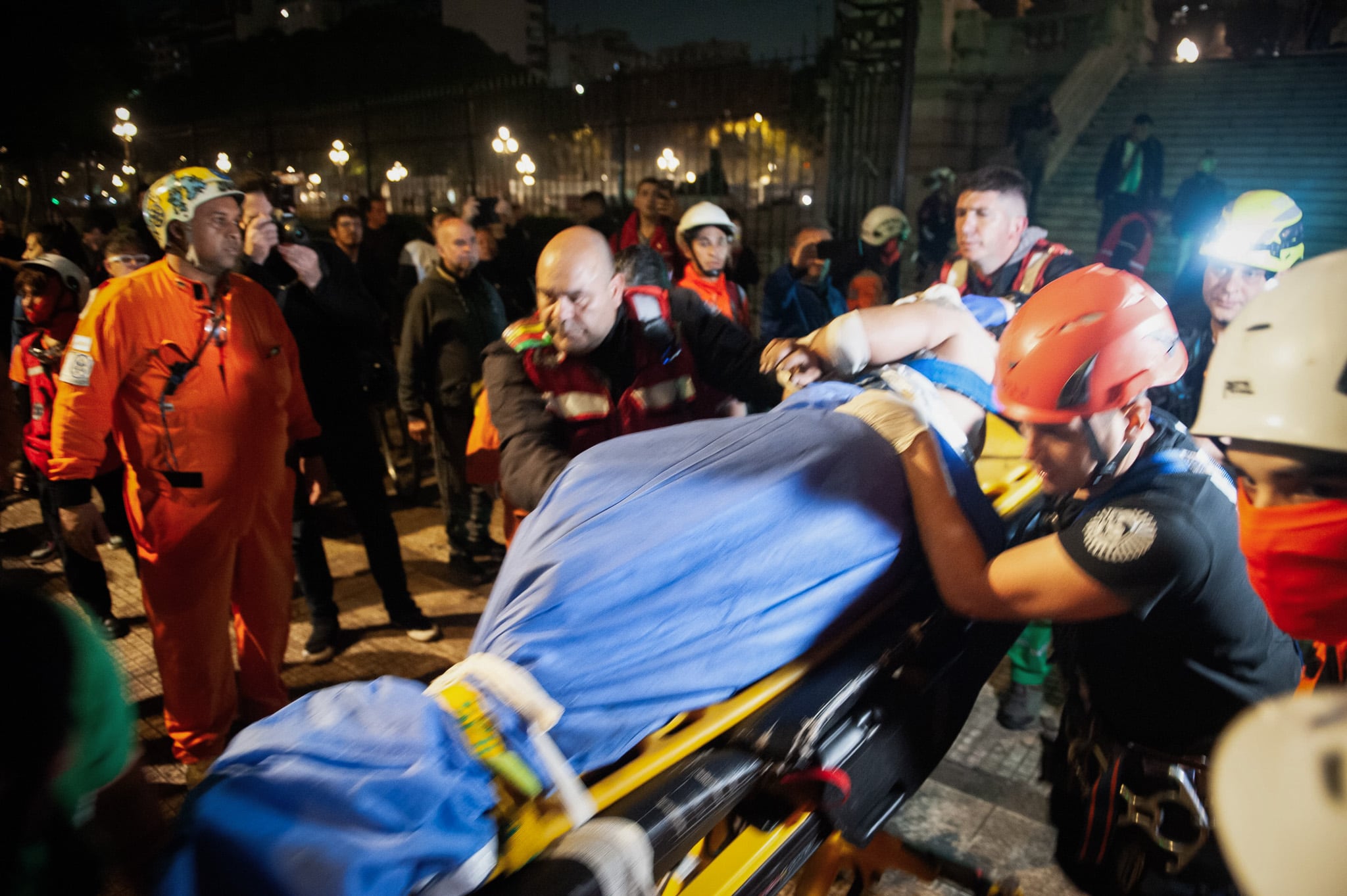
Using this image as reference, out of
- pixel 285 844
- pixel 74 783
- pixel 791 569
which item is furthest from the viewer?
pixel 791 569

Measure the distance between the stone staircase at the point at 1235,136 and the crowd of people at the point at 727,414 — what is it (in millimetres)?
7664

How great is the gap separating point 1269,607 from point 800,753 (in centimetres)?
82

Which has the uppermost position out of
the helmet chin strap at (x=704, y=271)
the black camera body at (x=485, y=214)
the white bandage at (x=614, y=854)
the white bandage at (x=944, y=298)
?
the black camera body at (x=485, y=214)

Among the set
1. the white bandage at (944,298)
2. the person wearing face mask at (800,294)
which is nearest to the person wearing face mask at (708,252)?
the person wearing face mask at (800,294)

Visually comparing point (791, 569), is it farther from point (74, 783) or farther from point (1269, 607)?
point (74, 783)

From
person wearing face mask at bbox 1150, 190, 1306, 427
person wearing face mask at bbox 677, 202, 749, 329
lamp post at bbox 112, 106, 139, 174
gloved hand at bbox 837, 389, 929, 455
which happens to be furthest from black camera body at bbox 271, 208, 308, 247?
lamp post at bbox 112, 106, 139, 174

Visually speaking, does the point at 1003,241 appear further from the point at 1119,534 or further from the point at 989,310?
the point at 1119,534

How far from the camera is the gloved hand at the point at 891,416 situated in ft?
5.79

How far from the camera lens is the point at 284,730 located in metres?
1.28

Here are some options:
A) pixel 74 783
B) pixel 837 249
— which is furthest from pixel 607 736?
pixel 837 249

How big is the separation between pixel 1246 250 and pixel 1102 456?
2.18 metres

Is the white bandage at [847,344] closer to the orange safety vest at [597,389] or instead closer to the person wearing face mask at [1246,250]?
the orange safety vest at [597,389]

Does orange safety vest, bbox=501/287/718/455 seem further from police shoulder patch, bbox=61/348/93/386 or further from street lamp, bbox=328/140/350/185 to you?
street lamp, bbox=328/140/350/185

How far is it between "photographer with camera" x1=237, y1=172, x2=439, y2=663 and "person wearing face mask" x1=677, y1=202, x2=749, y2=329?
1.96 meters
